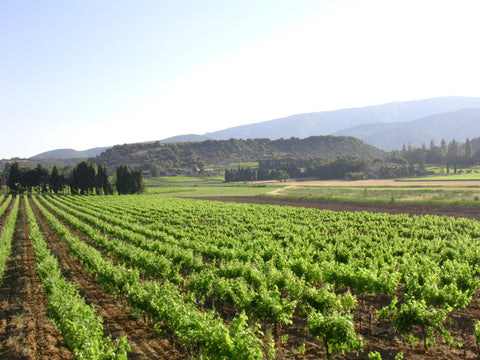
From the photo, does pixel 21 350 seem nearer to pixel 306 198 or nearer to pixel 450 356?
pixel 450 356

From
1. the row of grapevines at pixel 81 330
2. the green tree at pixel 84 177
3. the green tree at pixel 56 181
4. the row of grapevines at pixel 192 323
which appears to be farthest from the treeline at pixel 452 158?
the row of grapevines at pixel 81 330

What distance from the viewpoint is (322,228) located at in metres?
33.8

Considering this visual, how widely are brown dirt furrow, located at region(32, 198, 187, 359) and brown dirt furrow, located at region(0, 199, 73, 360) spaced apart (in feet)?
6.06

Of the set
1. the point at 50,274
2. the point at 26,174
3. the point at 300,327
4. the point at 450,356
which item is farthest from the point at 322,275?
the point at 26,174

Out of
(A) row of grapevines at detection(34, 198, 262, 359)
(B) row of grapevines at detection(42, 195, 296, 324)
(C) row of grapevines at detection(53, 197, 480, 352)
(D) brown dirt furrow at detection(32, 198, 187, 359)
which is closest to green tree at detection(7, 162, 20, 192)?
(C) row of grapevines at detection(53, 197, 480, 352)

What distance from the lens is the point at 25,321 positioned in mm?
14352

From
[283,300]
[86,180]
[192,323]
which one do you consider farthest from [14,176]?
[283,300]

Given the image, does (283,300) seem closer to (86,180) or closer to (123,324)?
(123,324)

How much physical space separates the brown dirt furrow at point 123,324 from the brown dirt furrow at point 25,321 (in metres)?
1.85

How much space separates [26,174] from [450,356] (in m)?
125

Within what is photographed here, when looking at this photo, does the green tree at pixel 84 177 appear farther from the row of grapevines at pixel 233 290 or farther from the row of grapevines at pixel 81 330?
the row of grapevines at pixel 81 330

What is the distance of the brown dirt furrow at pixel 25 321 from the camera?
1189cm

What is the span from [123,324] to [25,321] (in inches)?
176

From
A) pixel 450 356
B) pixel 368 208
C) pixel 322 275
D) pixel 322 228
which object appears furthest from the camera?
pixel 368 208
